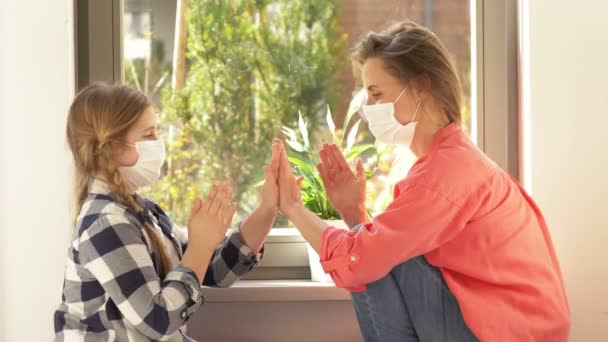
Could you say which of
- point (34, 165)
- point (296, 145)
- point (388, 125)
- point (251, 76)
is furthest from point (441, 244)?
point (34, 165)

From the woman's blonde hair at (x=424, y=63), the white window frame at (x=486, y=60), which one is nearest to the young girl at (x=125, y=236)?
the woman's blonde hair at (x=424, y=63)

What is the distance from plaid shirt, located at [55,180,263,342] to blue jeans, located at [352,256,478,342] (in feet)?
1.22

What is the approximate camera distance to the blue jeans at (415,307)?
176 cm

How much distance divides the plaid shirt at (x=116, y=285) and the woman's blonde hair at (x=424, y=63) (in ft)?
2.02

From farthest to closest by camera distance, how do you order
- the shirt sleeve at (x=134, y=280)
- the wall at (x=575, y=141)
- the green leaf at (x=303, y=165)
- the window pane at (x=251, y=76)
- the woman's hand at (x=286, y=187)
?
the window pane at (x=251, y=76)
the green leaf at (x=303, y=165)
the wall at (x=575, y=141)
the woman's hand at (x=286, y=187)
the shirt sleeve at (x=134, y=280)

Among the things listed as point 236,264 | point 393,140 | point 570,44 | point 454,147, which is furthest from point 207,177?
point 570,44

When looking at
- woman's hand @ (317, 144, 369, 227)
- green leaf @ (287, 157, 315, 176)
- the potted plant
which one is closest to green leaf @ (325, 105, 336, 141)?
the potted plant

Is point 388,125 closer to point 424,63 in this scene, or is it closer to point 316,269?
point 424,63

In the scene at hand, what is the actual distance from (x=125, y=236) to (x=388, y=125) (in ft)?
1.98

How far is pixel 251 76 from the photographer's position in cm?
240

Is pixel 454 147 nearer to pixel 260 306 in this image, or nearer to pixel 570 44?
pixel 570 44

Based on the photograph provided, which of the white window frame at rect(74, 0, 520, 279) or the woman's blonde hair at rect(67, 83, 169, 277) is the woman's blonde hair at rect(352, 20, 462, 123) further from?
the woman's blonde hair at rect(67, 83, 169, 277)

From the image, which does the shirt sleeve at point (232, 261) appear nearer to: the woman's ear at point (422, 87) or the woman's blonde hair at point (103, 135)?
the woman's blonde hair at point (103, 135)

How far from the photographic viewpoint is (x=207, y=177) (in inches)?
95.3
